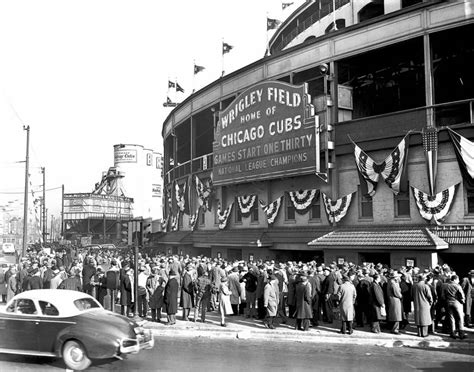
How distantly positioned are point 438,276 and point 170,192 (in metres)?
35.9

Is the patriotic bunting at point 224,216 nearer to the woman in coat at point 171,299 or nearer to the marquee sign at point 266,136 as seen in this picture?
the marquee sign at point 266,136

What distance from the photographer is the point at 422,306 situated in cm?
1512

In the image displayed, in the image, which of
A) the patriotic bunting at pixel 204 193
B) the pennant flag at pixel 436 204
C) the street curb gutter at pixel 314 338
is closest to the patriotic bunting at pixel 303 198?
the pennant flag at pixel 436 204

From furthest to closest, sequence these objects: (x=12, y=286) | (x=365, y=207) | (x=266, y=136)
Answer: (x=266, y=136), (x=365, y=207), (x=12, y=286)

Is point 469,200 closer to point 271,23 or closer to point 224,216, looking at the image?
point 224,216

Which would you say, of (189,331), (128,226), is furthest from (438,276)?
(128,226)

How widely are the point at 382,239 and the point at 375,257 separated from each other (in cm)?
193

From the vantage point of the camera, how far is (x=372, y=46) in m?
25.6

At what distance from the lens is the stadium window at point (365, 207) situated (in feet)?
84.3

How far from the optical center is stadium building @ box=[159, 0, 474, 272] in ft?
74.6

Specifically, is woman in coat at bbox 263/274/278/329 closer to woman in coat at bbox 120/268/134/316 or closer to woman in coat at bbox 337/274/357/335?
woman in coat at bbox 337/274/357/335

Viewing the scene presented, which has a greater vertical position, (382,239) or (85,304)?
(382,239)

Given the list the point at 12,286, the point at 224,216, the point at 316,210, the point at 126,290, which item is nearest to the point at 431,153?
the point at 316,210

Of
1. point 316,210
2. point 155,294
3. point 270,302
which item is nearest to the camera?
point 270,302
